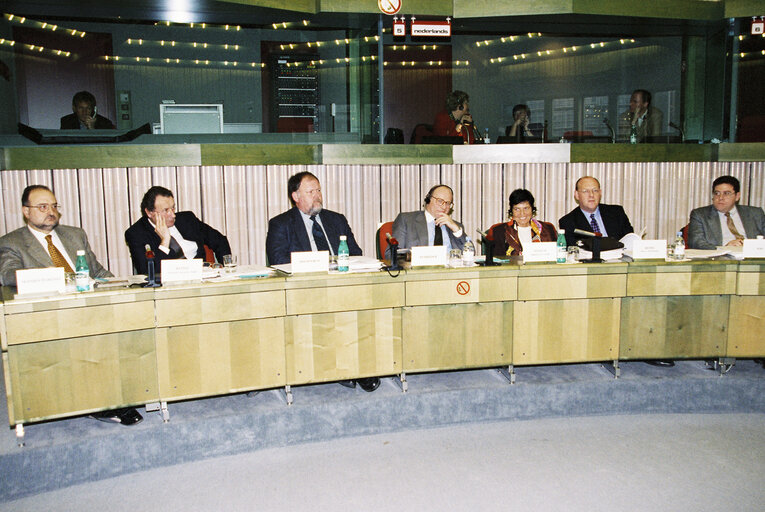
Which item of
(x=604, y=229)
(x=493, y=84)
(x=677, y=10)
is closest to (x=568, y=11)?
(x=677, y=10)

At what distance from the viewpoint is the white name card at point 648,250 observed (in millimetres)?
3406

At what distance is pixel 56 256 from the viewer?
10.8 feet

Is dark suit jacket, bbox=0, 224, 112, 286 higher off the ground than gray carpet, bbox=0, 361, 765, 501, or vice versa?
dark suit jacket, bbox=0, 224, 112, 286

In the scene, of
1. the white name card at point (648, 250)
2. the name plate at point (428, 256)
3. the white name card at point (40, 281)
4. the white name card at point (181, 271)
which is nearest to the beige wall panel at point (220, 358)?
the white name card at point (181, 271)

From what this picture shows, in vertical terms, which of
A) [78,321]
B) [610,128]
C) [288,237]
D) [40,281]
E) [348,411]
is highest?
[610,128]

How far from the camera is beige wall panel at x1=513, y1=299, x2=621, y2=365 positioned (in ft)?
10.6

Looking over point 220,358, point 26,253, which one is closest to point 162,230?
point 26,253

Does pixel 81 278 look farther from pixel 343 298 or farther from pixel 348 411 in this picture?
pixel 348 411

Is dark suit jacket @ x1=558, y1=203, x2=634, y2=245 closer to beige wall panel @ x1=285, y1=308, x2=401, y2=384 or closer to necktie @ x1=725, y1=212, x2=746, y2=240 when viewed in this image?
necktie @ x1=725, y1=212, x2=746, y2=240

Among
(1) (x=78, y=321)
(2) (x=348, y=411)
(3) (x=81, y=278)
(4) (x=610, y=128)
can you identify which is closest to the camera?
(1) (x=78, y=321)

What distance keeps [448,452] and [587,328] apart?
1.09 meters

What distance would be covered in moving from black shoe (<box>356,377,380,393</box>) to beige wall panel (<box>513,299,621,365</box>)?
2.56 ft

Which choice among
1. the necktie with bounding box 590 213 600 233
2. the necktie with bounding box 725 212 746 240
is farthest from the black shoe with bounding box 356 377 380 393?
the necktie with bounding box 725 212 746 240

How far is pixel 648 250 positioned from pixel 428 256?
4.34ft
